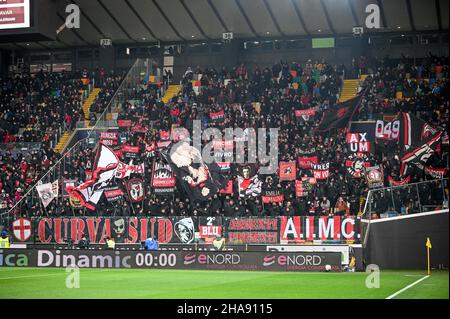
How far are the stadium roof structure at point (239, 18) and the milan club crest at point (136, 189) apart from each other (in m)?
15.4

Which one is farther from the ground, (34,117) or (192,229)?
(34,117)

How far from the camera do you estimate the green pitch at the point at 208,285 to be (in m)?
23.1

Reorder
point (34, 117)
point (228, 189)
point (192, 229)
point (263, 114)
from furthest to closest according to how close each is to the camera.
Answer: point (34, 117)
point (263, 114)
point (228, 189)
point (192, 229)

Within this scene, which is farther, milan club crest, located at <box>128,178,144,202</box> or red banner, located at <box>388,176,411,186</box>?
milan club crest, located at <box>128,178,144,202</box>

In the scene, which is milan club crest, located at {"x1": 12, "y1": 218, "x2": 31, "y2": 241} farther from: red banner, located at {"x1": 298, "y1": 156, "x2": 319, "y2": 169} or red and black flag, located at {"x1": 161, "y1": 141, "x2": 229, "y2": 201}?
red banner, located at {"x1": 298, "y1": 156, "x2": 319, "y2": 169}

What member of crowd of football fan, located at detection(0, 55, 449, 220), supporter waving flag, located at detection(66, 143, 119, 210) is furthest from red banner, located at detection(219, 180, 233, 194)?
supporter waving flag, located at detection(66, 143, 119, 210)

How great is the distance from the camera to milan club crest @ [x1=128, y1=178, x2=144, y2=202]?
138 ft

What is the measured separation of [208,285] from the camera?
2698 cm

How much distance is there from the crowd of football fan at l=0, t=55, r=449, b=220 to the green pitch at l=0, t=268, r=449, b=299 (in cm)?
679

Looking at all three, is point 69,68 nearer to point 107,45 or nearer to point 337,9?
point 107,45

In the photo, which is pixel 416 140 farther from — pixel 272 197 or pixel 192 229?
pixel 192 229

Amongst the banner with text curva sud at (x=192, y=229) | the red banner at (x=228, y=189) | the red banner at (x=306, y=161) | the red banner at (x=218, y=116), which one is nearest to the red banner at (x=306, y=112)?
the red banner at (x=218, y=116)

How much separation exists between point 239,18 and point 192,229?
19.2 meters

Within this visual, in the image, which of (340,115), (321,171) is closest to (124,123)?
(340,115)
